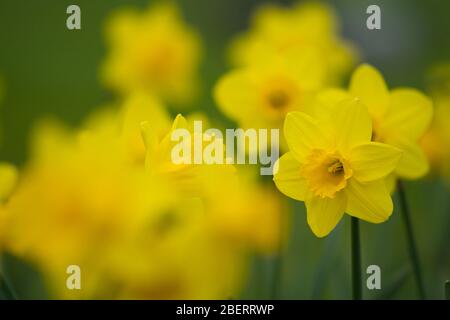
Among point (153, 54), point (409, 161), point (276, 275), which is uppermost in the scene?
point (153, 54)

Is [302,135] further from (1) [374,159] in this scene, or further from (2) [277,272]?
(2) [277,272]

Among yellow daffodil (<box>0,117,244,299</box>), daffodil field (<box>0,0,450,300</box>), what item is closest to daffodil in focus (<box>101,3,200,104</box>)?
daffodil field (<box>0,0,450,300</box>)

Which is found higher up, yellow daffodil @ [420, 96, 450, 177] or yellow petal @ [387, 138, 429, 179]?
yellow daffodil @ [420, 96, 450, 177]

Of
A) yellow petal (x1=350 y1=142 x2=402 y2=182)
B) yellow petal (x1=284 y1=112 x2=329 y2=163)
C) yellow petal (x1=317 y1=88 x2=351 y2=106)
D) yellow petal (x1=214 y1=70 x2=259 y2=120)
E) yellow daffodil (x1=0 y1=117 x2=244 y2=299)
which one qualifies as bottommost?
yellow daffodil (x1=0 y1=117 x2=244 y2=299)

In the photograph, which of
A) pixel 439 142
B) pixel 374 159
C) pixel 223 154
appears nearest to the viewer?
pixel 374 159

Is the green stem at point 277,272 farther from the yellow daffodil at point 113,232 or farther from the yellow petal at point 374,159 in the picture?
the yellow petal at point 374,159

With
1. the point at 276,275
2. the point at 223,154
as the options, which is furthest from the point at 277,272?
the point at 223,154

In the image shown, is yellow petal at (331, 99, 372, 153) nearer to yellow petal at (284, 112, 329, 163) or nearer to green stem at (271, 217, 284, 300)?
yellow petal at (284, 112, 329, 163)

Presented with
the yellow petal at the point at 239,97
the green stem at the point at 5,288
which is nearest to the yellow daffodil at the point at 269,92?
the yellow petal at the point at 239,97
